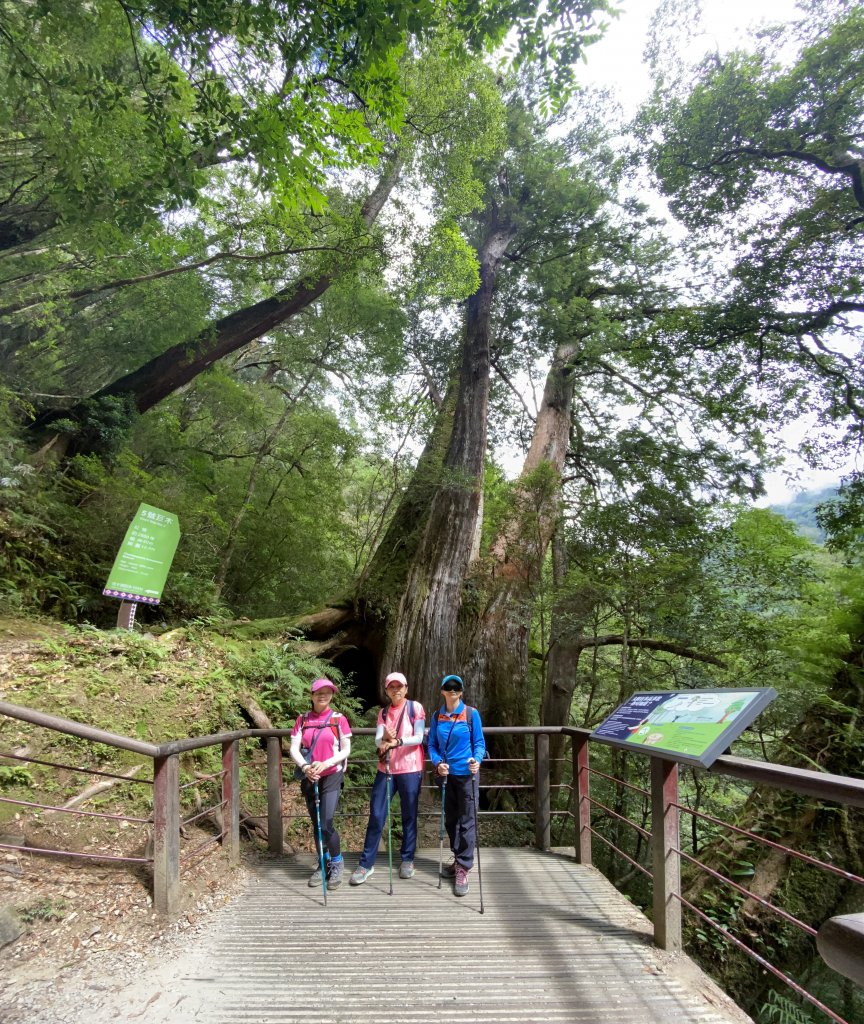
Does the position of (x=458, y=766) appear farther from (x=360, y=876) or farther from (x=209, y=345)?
(x=209, y=345)

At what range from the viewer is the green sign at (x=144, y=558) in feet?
19.6

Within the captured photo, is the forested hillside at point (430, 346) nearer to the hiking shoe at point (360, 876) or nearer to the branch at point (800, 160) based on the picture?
the branch at point (800, 160)

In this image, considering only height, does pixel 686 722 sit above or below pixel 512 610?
below

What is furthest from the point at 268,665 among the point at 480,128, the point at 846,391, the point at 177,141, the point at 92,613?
the point at 846,391

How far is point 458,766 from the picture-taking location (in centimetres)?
371

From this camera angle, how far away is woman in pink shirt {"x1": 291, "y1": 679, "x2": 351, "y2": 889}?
11.9 ft

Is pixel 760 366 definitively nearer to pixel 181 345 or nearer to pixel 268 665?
pixel 268 665

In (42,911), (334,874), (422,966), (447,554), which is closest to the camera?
(422,966)

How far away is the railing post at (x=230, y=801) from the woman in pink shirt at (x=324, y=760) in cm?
50

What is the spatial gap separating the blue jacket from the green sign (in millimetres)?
4071

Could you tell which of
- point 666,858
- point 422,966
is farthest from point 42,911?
point 666,858

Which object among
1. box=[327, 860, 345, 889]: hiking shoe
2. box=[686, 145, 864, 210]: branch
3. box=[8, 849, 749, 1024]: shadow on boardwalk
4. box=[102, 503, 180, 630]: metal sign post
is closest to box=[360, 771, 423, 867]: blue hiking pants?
box=[327, 860, 345, 889]: hiking shoe

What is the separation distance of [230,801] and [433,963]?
1.90 m

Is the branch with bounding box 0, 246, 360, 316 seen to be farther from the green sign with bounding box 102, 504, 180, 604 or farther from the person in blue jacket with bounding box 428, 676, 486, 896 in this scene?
the person in blue jacket with bounding box 428, 676, 486, 896
